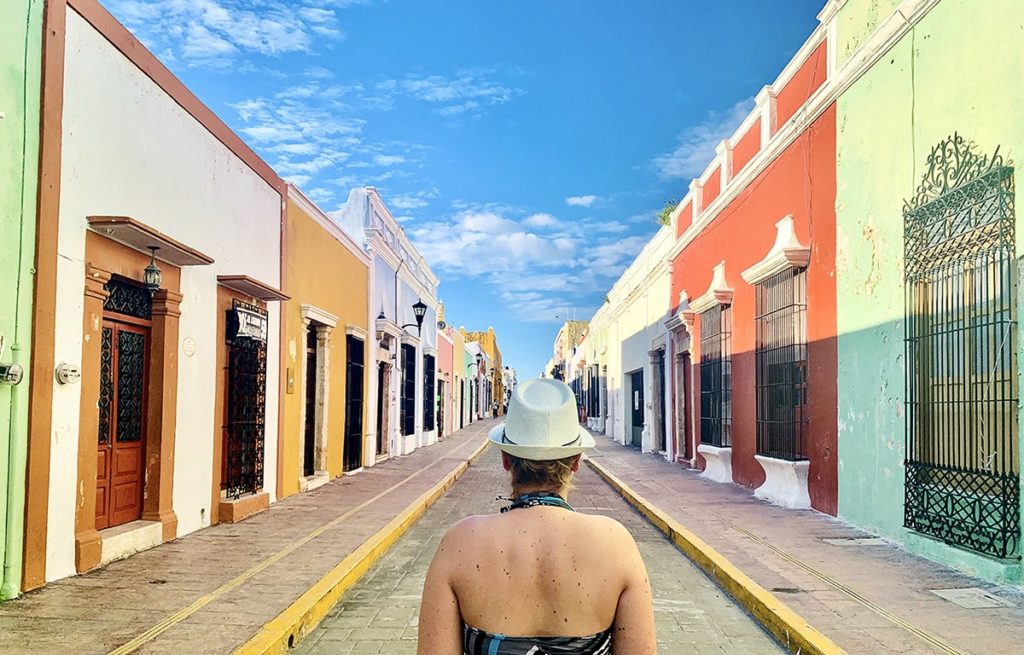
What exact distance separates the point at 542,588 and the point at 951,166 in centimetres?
626

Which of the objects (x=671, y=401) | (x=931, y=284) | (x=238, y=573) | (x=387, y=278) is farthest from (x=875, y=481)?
(x=387, y=278)

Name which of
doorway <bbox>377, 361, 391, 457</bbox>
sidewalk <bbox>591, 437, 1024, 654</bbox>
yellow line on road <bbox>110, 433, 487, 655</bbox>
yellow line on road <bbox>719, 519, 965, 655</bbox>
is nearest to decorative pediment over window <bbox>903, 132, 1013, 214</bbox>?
sidewalk <bbox>591, 437, 1024, 654</bbox>

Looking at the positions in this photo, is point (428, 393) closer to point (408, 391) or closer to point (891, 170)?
point (408, 391)

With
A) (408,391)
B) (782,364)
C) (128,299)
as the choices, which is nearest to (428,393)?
(408,391)

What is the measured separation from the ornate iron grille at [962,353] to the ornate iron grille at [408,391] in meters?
15.5

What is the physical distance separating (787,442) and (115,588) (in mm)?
7897

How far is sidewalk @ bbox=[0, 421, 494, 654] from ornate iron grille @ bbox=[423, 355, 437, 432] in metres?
16.1

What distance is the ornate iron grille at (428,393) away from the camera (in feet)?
87.2

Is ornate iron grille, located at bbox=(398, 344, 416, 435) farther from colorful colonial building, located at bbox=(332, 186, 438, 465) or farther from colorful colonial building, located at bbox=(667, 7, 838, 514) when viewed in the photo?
colorful colonial building, located at bbox=(667, 7, 838, 514)

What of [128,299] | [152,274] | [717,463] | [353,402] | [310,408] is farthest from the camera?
[353,402]

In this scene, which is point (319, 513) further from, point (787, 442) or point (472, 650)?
point (472, 650)

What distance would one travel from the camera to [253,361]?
10156 millimetres

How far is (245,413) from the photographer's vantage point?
33.0 feet

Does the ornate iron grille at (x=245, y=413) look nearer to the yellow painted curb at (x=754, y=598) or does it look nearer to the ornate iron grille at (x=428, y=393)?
the yellow painted curb at (x=754, y=598)
